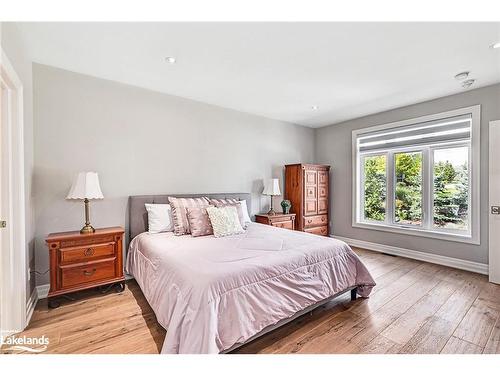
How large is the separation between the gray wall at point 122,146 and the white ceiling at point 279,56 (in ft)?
0.77

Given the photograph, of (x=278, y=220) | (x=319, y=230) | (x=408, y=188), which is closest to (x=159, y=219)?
(x=278, y=220)

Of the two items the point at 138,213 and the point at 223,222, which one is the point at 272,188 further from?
the point at 138,213

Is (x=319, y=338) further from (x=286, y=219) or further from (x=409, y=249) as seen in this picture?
(x=409, y=249)

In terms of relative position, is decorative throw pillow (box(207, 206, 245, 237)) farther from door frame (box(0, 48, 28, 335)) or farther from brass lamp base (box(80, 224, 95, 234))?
door frame (box(0, 48, 28, 335))

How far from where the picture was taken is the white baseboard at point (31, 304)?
2115 millimetres

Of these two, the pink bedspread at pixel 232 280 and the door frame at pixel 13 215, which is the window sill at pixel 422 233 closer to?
the pink bedspread at pixel 232 280

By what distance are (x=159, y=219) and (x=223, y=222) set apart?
2.65 ft

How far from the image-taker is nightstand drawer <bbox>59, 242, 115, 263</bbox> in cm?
235

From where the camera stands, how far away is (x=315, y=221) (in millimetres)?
4762

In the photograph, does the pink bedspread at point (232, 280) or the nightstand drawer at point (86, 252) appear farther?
the nightstand drawer at point (86, 252)

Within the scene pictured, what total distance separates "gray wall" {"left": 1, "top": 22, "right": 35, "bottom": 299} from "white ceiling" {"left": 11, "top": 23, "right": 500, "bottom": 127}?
0.14m

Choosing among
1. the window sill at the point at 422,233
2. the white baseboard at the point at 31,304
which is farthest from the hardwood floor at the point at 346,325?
the window sill at the point at 422,233

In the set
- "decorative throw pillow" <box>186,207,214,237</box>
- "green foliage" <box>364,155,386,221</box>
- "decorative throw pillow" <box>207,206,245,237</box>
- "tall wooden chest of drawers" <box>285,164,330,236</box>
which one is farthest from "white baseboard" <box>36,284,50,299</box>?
"green foliage" <box>364,155,386,221</box>

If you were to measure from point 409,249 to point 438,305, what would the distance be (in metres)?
1.76
